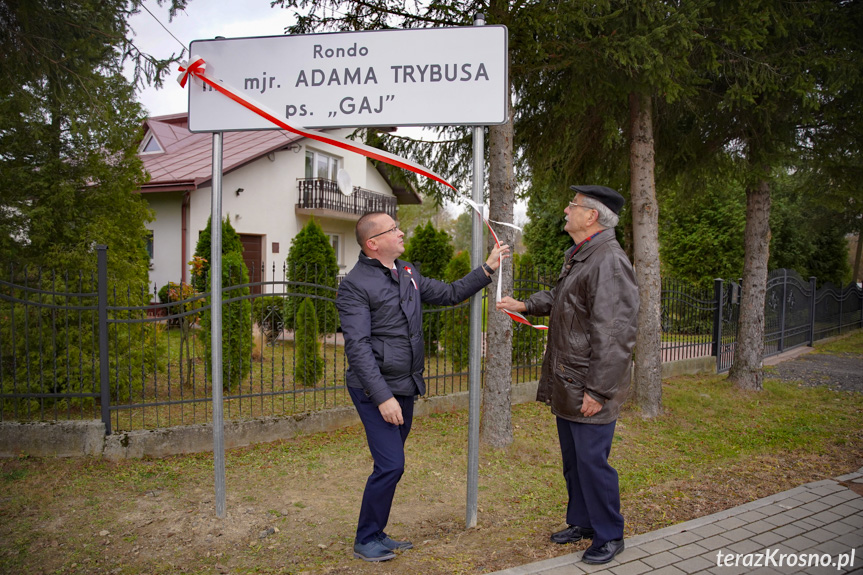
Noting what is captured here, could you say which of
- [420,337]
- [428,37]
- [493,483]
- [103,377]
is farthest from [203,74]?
[493,483]

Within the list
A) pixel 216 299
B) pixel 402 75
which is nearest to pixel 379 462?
pixel 216 299

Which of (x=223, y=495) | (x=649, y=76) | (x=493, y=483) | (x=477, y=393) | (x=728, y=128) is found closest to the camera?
(x=477, y=393)

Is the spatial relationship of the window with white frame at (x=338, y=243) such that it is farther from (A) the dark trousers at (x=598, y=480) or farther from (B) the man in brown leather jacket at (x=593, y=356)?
(A) the dark trousers at (x=598, y=480)

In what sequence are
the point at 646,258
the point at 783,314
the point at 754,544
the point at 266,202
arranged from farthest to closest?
the point at 266,202 < the point at 783,314 < the point at 646,258 < the point at 754,544

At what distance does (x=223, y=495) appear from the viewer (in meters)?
3.72

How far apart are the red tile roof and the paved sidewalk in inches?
493

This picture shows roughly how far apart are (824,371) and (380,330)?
1019 centimetres

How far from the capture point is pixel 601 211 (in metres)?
3.27

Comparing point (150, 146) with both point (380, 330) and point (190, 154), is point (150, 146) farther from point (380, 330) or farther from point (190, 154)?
point (380, 330)

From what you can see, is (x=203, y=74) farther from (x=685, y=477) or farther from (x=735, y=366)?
(x=735, y=366)

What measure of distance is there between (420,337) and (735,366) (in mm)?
6741

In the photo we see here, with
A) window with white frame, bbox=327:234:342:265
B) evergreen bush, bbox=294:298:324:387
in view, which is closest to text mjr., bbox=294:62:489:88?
evergreen bush, bbox=294:298:324:387

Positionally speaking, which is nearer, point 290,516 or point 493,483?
point 290,516
